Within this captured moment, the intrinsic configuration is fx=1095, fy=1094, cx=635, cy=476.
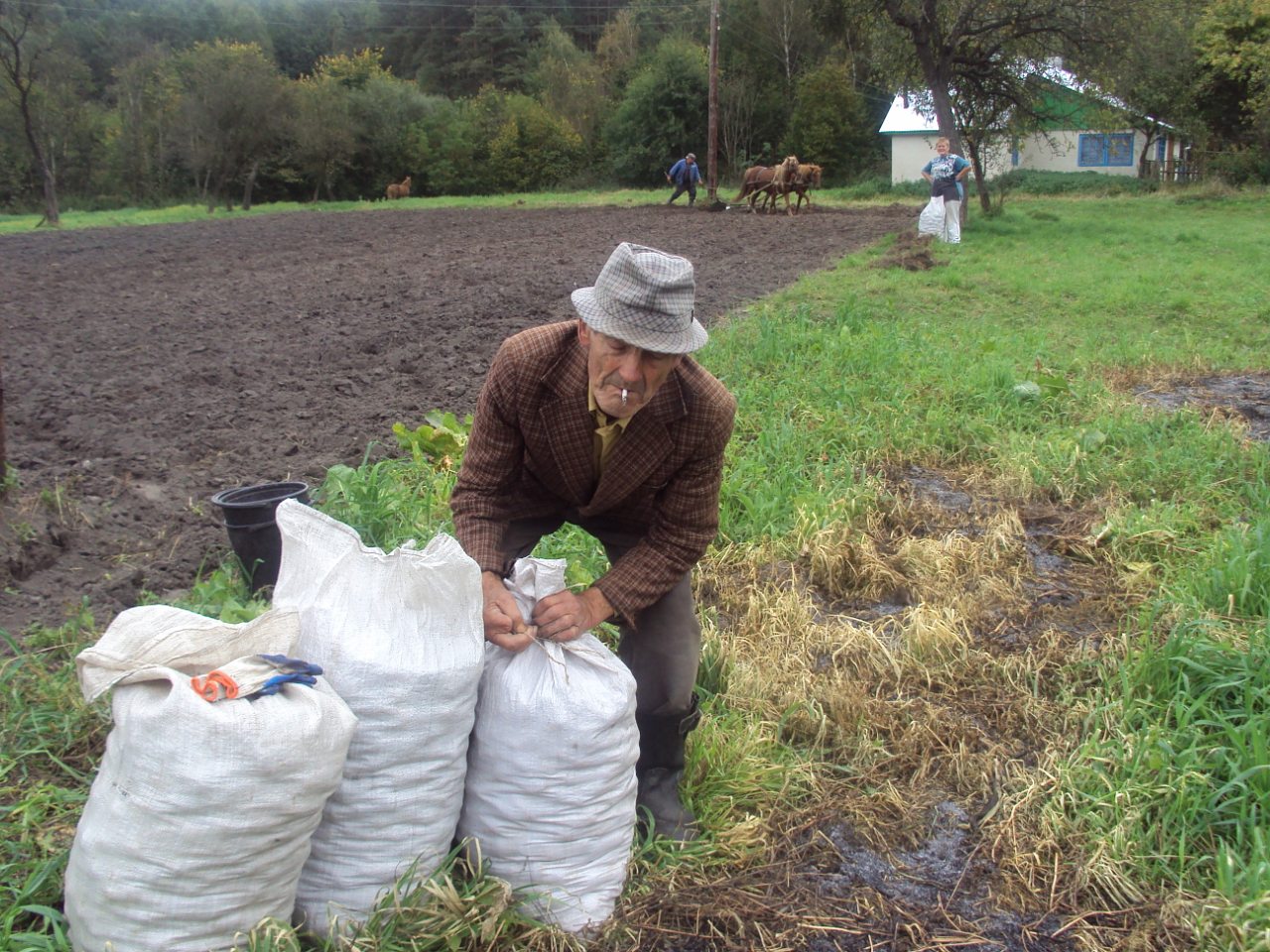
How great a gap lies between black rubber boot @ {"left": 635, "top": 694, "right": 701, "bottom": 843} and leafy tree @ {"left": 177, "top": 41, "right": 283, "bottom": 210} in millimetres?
40348

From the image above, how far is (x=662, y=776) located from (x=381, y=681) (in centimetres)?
93

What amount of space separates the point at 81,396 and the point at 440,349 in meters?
2.44

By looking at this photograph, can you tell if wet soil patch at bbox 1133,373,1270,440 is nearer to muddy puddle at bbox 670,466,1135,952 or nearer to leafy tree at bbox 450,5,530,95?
muddy puddle at bbox 670,466,1135,952

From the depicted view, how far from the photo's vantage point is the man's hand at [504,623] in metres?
2.25

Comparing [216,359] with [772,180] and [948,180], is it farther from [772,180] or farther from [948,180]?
[772,180]

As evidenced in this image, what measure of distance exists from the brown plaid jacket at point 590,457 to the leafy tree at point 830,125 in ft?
137

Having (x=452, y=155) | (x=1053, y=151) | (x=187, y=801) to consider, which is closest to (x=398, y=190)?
(x=452, y=155)

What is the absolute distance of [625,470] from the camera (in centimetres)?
244

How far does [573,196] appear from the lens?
35469mm

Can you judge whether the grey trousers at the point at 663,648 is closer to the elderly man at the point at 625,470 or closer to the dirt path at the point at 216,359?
the elderly man at the point at 625,470

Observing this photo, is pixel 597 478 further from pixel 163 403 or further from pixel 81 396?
pixel 81 396

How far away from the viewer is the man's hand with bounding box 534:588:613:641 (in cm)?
228

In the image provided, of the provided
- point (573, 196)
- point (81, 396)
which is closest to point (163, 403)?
point (81, 396)

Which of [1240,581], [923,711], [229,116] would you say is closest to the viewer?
[923,711]
